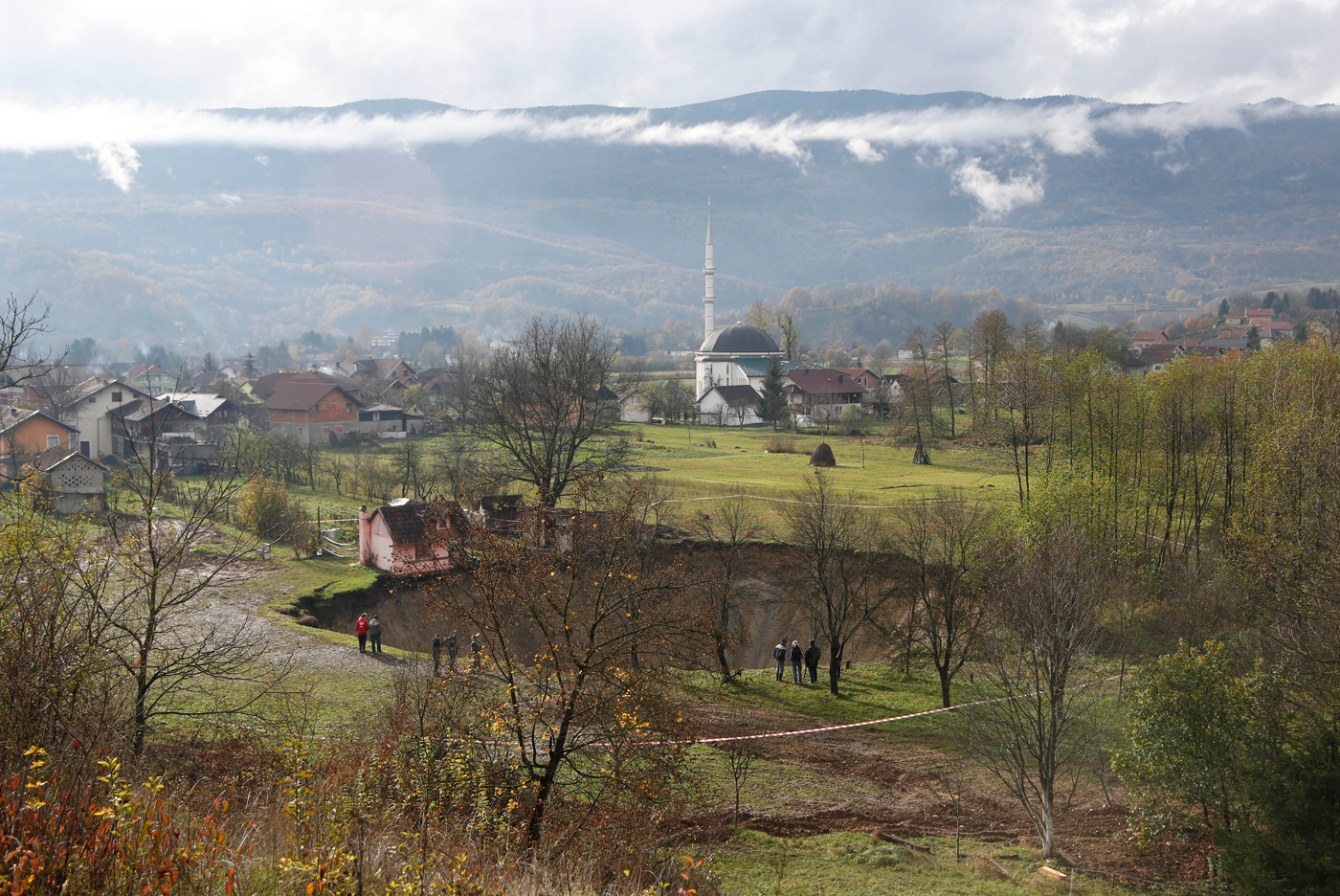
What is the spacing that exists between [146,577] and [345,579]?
74.4ft

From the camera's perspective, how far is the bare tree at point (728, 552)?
1081 inches

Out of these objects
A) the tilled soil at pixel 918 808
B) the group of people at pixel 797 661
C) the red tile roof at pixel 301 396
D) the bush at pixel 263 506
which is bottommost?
the group of people at pixel 797 661

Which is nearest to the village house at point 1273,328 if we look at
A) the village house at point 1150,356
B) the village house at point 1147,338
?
the village house at point 1147,338

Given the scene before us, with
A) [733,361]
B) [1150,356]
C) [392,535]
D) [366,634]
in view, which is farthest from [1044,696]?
[1150,356]

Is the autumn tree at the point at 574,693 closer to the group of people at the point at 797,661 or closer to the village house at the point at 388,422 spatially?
the group of people at the point at 797,661

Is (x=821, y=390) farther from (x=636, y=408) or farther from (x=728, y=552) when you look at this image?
(x=728, y=552)

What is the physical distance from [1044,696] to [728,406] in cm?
8299

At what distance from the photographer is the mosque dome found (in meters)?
125

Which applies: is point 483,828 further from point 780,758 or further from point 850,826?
point 780,758

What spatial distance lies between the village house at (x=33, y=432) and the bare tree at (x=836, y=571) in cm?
4488

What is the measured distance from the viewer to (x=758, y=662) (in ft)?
113

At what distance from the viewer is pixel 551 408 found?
3544 cm

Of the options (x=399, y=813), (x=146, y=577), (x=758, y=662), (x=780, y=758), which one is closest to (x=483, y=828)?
(x=399, y=813)

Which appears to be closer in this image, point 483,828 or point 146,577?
point 483,828
